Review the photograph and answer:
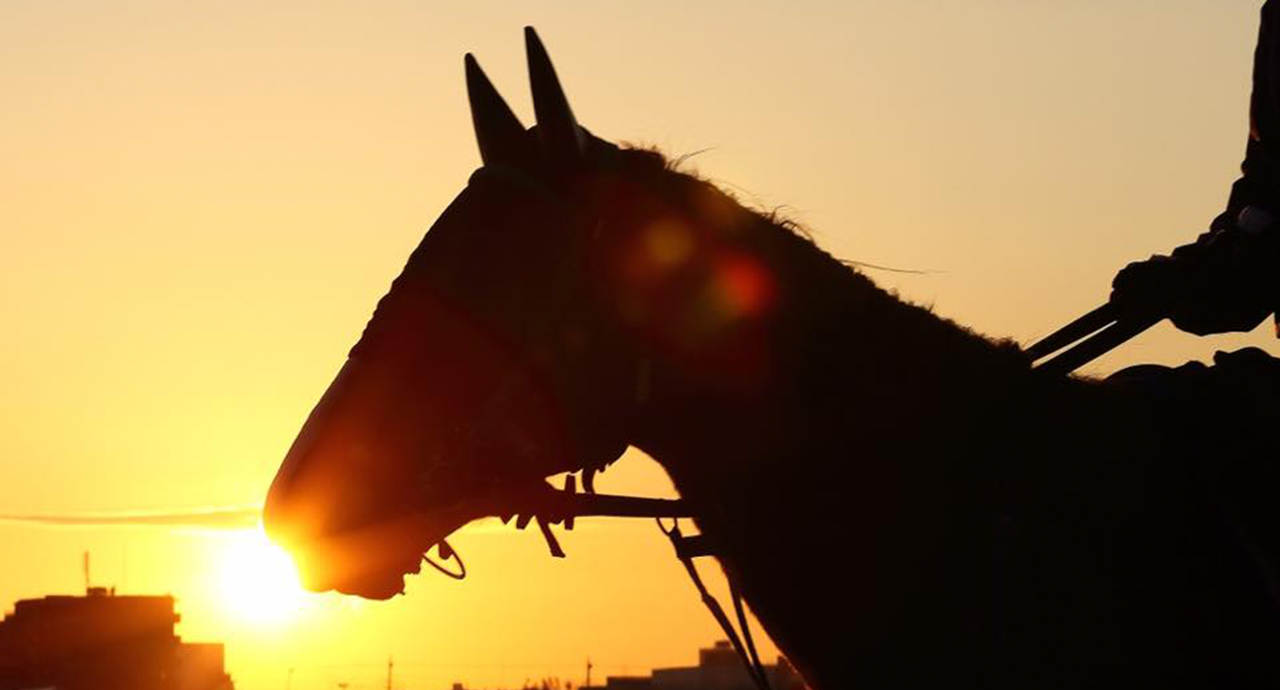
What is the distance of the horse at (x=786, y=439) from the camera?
806 cm

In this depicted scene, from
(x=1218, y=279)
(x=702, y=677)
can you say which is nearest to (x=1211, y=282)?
(x=1218, y=279)

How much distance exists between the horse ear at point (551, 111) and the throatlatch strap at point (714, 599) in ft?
4.20

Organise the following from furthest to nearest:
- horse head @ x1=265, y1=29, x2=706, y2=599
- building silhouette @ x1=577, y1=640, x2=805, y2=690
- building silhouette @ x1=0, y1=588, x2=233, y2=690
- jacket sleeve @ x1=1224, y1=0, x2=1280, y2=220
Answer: building silhouette @ x1=577, y1=640, x2=805, y2=690 < building silhouette @ x1=0, y1=588, x2=233, y2=690 < jacket sleeve @ x1=1224, y1=0, x2=1280, y2=220 < horse head @ x1=265, y1=29, x2=706, y2=599

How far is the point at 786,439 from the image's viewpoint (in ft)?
27.5

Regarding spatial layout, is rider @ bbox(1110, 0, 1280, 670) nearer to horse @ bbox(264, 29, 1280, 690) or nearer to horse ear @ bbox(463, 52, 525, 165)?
horse @ bbox(264, 29, 1280, 690)

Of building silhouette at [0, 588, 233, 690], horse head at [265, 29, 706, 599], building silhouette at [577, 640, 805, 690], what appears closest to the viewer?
horse head at [265, 29, 706, 599]

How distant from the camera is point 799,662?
830cm

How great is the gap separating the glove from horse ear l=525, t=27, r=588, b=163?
194 cm

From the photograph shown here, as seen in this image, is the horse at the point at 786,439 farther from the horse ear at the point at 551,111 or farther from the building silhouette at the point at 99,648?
the building silhouette at the point at 99,648

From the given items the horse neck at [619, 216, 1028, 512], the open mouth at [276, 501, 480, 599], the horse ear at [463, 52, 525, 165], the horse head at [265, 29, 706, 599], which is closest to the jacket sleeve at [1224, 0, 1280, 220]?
the horse neck at [619, 216, 1028, 512]

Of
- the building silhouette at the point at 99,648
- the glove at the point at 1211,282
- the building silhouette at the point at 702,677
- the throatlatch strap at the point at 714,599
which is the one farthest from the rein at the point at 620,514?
the building silhouette at the point at 702,677

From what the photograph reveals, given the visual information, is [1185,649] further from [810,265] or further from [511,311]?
[511,311]

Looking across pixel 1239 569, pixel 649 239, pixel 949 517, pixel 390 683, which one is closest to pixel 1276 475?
pixel 1239 569

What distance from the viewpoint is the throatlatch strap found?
853cm
